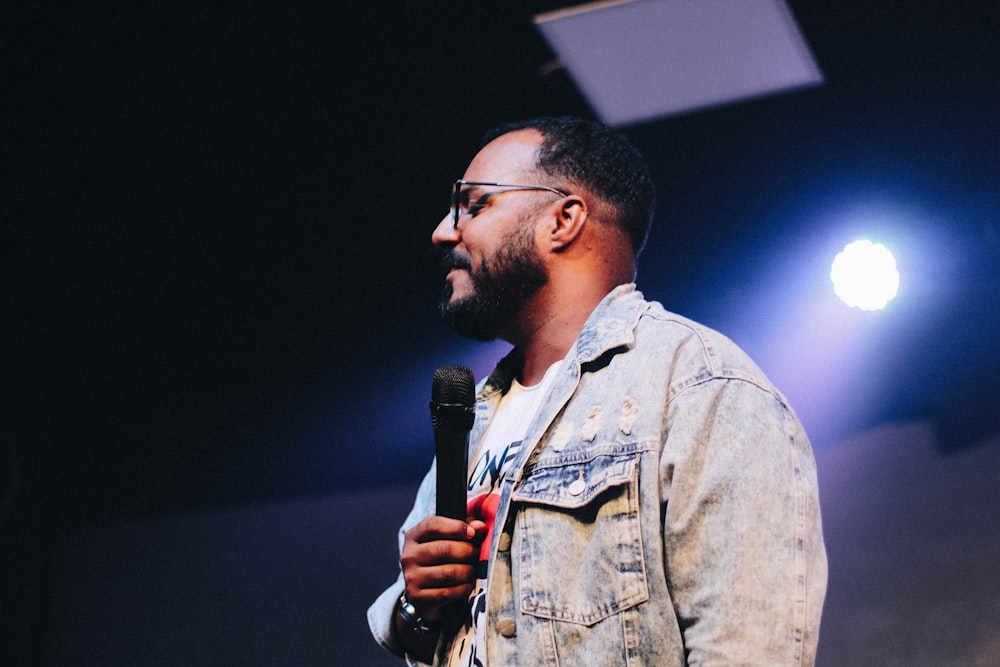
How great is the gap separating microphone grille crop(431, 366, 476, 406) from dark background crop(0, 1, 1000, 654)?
1255 mm

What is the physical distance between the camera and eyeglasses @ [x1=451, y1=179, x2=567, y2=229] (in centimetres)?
180

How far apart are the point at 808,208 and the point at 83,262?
2.42 m

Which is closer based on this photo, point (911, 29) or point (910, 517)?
point (910, 517)

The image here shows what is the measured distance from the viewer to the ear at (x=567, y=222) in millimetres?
1737

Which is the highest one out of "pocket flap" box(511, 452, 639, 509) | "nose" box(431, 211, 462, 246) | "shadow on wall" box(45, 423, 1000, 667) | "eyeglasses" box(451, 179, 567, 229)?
"eyeglasses" box(451, 179, 567, 229)

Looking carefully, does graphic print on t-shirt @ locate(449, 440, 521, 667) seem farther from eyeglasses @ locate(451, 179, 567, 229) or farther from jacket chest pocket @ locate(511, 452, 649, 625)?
eyeglasses @ locate(451, 179, 567, 229)

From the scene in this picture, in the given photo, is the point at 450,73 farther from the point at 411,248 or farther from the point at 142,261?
the point at 142,261

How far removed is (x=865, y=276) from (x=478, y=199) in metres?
1.13

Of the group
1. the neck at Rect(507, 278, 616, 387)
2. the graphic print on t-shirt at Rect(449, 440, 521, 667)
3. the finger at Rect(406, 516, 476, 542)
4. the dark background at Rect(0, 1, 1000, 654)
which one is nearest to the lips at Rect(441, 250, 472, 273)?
the neck at Rect(507, 278, 616, 387)

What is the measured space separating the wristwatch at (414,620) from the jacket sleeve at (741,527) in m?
0.47

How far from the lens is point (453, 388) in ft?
4.43

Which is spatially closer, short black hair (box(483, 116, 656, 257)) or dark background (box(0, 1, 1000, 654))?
short black hair (box(483, 116, 656, 257))

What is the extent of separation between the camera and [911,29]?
7.47 ft

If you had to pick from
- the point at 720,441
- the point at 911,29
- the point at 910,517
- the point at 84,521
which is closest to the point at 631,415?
the point at 720,441
